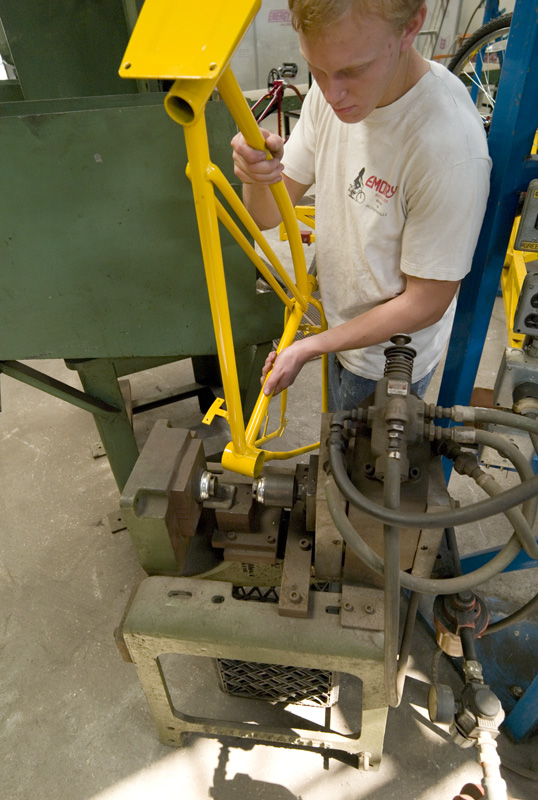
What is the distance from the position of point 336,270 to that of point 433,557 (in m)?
0.63

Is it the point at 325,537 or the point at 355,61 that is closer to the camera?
the point at 355,61

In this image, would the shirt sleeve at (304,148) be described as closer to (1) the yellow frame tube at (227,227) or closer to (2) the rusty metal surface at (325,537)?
(1) the yellow frame tube at (227,227)

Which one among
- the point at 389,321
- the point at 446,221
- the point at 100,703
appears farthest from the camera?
the point at 100,703

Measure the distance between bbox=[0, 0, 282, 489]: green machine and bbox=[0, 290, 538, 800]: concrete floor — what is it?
0.51 m

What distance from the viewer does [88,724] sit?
4.34ft

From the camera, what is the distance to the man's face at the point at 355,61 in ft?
2.22

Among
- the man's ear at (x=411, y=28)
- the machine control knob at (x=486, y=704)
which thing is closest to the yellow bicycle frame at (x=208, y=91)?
the man's ear at (x=411, y=28)

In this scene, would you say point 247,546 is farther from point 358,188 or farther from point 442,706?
point 358,188

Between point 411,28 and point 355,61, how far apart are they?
103 mm

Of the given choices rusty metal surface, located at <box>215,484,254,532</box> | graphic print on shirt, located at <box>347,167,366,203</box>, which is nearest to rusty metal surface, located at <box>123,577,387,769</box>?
rusty metal surface, located at <box>215,484,254,532</box>

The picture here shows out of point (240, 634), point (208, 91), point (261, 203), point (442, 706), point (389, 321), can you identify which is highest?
point (208, 91)

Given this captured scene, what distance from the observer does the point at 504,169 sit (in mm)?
936

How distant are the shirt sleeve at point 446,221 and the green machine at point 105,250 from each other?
45 centimetres

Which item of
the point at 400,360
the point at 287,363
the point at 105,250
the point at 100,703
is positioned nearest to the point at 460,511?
the point at 400,360
